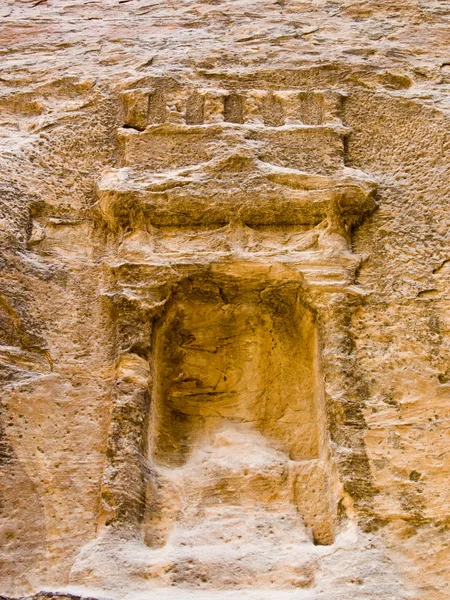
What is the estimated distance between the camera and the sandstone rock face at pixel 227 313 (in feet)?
11.2

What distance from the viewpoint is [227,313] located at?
4.23 metres

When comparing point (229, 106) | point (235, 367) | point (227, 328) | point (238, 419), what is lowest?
point (238, 419)

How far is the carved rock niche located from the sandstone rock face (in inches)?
0.4

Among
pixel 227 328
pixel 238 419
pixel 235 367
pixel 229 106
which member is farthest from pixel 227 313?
pixel 229 106

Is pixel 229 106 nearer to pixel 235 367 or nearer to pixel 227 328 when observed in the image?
pixel 227 328

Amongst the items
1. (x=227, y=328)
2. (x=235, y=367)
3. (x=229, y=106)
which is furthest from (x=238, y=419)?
(x=229, y=106)

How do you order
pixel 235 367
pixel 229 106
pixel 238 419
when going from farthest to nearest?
pixel 229 106 → pixel 235 367 → pixel 238 419

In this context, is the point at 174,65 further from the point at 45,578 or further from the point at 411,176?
the point at 45,578

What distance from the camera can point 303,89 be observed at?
4855mm

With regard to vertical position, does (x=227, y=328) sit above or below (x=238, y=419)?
above

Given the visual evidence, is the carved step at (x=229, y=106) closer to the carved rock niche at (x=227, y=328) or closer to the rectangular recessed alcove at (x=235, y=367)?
the carved rock niche at (x=227, y=328)

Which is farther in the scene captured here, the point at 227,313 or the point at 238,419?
the point at 227,313

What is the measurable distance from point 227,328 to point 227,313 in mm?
80

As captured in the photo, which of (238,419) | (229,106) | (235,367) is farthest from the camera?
(229,106)
